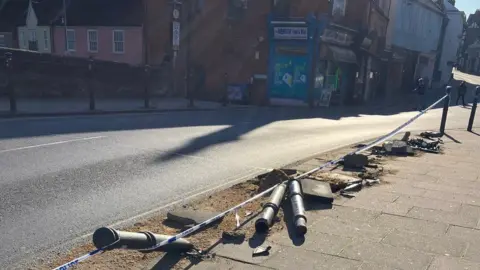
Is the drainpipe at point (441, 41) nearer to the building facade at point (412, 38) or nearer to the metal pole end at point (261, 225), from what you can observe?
the building facade at point (412, 38)

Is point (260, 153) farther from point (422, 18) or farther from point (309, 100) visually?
point (422, 18)

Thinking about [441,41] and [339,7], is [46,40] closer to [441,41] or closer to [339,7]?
[339,7]

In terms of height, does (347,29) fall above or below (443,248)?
above

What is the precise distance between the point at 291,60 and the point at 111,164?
63.1 feet

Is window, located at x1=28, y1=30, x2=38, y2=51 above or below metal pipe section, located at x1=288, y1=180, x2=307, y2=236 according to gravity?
above

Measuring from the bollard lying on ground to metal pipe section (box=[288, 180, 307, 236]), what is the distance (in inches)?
45.8

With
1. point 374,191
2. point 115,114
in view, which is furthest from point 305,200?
point 115,114

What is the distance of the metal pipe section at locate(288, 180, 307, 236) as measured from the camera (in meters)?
4.33

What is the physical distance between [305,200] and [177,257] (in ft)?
7.14

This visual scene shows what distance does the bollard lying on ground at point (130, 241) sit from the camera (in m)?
3.52

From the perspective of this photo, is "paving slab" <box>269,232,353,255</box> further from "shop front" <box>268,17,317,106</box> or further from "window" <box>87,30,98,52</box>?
"window" <box>87,30,98,52</box>

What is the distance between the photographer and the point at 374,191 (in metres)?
6.01

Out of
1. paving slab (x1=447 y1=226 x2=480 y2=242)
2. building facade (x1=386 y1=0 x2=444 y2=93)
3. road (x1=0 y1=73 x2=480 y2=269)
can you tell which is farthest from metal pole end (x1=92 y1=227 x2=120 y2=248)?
building facade (x1=386 y1=0 x2=444 y2=93)

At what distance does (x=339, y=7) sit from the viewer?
27188 millimetres
